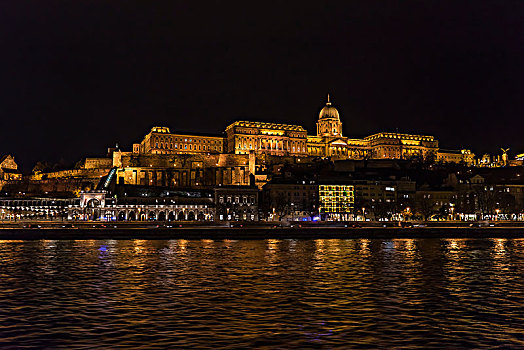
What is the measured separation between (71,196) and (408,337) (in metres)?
112

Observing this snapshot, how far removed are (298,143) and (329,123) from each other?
2458 centimetres

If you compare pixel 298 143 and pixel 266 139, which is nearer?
pixel 266 139

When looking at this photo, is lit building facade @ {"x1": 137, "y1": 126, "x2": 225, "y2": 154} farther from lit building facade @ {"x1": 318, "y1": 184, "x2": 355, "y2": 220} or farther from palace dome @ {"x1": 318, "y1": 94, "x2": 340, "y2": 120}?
lit building facade @ {"x1": 318, "y1": 184, "x2": 355, "y2": 220}

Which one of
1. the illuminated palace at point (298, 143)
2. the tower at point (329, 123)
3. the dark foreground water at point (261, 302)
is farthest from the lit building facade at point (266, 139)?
the dark foreground water at point (261, 302)

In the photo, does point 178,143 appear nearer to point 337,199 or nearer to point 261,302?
point 337,199

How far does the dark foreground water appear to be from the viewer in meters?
12.8

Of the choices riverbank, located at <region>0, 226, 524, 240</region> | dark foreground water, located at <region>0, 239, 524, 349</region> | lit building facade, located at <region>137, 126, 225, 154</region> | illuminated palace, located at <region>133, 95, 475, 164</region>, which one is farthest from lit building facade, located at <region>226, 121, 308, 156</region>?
dark foreground water, located at <region>0, 239, 524, 349</region>

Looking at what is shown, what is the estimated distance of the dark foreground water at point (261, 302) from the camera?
12.8 metres

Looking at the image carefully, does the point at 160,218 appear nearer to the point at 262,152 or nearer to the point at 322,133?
the point at 262,152

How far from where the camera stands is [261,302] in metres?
17.6

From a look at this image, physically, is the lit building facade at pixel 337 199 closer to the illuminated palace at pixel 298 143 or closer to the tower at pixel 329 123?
the illuminated palace at pixel 298 143

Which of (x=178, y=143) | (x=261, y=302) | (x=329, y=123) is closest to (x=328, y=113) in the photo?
(x=329, y=123)

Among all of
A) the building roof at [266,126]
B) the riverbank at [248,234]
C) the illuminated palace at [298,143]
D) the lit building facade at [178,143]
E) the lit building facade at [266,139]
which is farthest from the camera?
the building roof at [266,126]

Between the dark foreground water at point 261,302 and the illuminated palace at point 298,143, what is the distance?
362 ft
